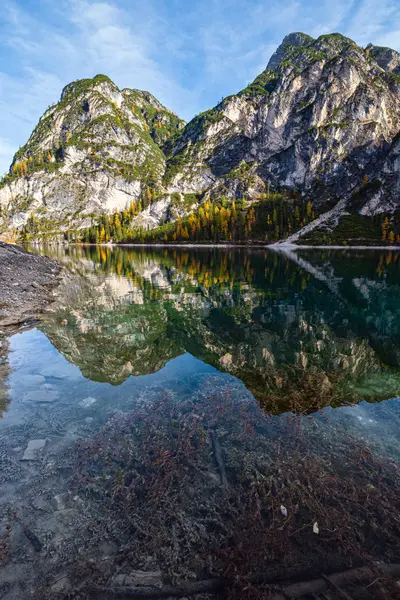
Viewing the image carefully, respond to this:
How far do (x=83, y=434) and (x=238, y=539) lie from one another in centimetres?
651

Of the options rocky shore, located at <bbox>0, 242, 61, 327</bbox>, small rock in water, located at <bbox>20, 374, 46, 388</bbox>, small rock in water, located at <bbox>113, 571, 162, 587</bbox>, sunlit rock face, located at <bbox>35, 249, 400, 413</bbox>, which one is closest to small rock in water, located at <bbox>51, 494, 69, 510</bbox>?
small rock in water, located at <bbox>113, 571, 162, 587</bbox>

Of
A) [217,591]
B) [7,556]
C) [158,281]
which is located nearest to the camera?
[217,591]

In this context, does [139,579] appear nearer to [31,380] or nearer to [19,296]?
[31,380]

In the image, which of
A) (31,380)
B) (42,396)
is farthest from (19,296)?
(42,396)

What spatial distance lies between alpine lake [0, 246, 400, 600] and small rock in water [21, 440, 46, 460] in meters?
0.10

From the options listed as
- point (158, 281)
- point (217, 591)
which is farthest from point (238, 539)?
point (158, 281)

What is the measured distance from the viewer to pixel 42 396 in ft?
42.4

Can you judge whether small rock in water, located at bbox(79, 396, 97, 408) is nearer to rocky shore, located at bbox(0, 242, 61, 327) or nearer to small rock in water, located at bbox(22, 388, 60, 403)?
small rock in water, located at bbox(22, 388, 60, 403)

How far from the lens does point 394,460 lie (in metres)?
8.99

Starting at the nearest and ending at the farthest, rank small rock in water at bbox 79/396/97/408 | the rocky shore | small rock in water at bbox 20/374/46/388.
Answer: small rock in water at bbox 79/396/97/408 < small rock in water at bbox 20/374/46/388 < the rocky shore

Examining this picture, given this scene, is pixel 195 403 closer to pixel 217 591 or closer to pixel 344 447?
pixel 344 447

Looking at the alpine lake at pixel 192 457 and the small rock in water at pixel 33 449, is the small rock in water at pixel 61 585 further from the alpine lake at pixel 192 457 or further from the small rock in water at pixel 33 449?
the small rock in water at pixel 33 449

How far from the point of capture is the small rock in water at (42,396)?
41.3 ft

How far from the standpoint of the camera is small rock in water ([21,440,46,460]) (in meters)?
9.09
